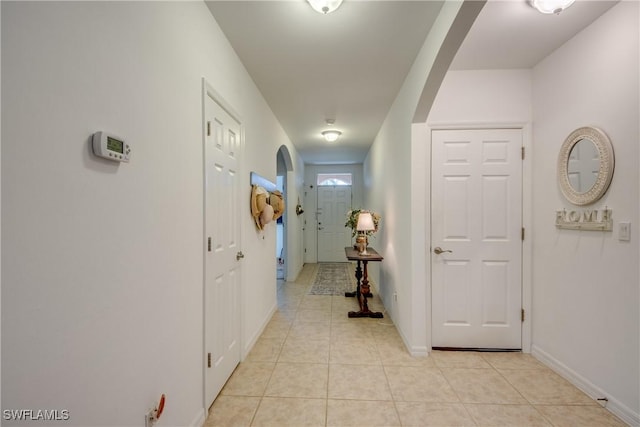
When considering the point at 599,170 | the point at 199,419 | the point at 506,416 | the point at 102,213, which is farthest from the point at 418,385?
the point at 102,213

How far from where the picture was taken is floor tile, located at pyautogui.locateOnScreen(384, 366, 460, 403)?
1874 mm

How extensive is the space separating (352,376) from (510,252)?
70.7 inches

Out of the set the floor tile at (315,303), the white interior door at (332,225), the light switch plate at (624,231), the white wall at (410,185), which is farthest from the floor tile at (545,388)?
the white interior door at (332,225)

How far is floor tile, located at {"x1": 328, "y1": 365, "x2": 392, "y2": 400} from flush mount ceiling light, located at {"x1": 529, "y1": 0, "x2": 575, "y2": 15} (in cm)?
269

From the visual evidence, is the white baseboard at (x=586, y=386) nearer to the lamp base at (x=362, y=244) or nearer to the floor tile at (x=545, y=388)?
the floor tile at (x=545, y=388)

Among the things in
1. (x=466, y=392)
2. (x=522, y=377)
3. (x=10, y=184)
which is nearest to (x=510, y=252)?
(x=522, y=377)

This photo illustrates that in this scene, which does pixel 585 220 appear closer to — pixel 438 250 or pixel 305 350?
pixel 438 250

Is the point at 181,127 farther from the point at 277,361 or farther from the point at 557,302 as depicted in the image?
the point at 557,302

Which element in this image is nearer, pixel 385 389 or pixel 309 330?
pixel 385 389

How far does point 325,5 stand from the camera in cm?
160

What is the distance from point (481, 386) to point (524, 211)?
1532mm

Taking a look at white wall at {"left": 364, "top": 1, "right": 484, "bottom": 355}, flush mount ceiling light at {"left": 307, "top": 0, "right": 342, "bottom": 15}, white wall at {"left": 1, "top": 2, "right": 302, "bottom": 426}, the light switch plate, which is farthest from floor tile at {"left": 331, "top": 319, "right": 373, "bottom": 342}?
flush mount ceiling light at {"left": 307, "top": 0, "right": 342, "bottom": 15}

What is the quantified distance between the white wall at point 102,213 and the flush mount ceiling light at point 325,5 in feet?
2.22

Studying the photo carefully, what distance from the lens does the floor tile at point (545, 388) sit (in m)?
1.86
